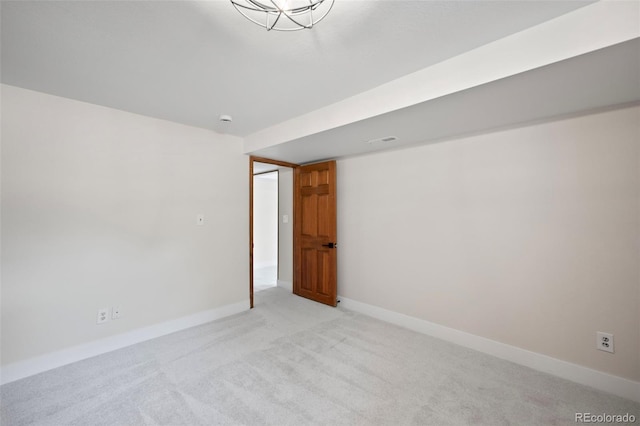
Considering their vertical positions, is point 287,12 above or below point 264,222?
above

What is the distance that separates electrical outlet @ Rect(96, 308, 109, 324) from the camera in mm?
2554

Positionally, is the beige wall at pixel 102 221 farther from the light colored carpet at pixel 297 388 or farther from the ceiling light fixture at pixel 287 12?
the ceiling light fixture at pixel 287 12

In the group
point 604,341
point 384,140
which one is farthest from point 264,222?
point 604,341

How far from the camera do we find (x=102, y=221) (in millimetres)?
2594

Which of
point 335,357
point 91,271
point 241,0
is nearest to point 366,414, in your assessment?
point 335,357

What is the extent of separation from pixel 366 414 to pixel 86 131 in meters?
3.46

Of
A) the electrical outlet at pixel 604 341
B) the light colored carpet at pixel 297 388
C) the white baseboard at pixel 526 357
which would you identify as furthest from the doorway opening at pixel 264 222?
the electrical outlet at pixel 604 341

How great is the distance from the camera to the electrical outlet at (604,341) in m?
2.00

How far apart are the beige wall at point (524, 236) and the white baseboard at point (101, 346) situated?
2.27 metres

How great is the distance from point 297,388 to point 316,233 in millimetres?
2317

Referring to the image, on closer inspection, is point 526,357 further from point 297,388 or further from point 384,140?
point 384,140

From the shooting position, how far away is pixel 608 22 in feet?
4.26

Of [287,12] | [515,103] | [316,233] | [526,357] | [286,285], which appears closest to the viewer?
[287,12]

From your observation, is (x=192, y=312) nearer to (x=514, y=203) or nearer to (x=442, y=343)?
(x=442, y=343)
